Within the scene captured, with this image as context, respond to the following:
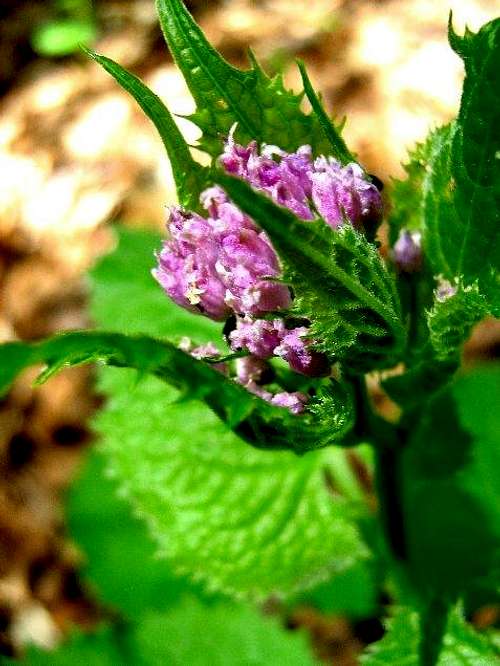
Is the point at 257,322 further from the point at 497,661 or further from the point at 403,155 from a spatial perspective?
the point at 403,155

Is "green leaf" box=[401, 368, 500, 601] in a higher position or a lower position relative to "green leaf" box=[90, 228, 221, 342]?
lower

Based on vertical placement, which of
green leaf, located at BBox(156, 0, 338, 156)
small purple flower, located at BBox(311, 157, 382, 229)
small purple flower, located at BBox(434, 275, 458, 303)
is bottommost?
small purple flower, located at BBox(434, 275, 458, 303)

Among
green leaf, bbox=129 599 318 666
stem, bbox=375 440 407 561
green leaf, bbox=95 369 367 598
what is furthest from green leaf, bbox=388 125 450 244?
green leaf, bbox=129 599 318 666

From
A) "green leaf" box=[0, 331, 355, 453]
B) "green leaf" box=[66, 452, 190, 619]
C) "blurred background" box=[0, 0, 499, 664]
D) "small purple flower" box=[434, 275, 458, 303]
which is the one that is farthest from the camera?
"blurred background" box=[0, 0, 499, 664]

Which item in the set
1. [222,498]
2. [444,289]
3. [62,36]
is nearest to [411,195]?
[444,289]

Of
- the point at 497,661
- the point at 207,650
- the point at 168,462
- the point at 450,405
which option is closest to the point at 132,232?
the point at 168,462

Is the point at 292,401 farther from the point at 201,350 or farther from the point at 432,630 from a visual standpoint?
the point at 432,630

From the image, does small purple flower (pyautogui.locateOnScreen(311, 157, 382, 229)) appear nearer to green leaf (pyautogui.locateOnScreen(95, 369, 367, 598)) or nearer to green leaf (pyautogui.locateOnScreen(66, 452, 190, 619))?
green leaf (pyautogui.locateOnScreen(95, 369, 367, 598))
